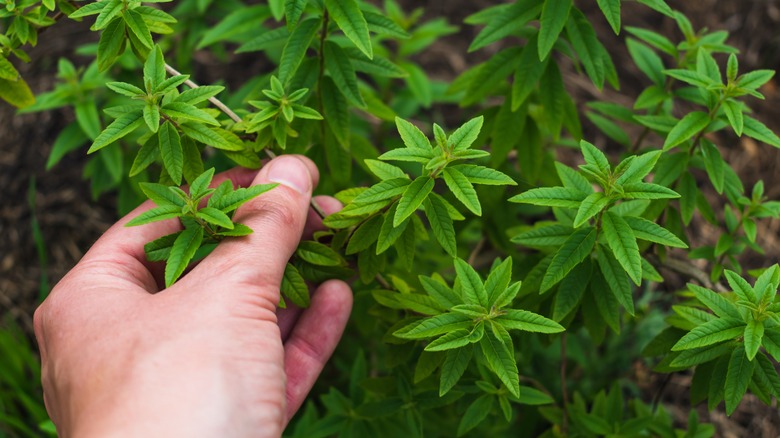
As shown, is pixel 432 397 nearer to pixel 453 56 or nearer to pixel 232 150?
pixel 232 150

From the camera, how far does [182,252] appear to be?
1861 millimetres

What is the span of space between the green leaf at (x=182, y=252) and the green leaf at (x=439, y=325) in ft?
1.98

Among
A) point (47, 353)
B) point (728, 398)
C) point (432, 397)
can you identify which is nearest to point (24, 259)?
point (47, 353)

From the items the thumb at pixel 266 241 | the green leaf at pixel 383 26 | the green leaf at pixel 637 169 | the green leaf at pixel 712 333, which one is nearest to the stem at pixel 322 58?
the green leaf at pixel 383 26

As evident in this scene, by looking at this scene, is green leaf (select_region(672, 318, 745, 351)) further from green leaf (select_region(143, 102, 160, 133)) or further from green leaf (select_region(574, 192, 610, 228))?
green leaf (select_region(143, 102, 160, 133))

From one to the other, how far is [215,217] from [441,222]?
0.60 metres

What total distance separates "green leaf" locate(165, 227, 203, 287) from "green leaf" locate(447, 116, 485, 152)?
28.3 inches

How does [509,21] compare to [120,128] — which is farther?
[509,21]

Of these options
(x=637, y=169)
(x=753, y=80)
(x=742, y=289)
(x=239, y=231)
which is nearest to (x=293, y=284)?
(x=239, y=231)

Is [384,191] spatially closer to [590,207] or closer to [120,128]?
[590,207]

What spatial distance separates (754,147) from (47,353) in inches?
172

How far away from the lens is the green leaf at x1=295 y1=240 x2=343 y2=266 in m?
2.16

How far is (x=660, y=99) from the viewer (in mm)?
2521

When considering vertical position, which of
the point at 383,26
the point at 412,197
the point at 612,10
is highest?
the point at 612,10
